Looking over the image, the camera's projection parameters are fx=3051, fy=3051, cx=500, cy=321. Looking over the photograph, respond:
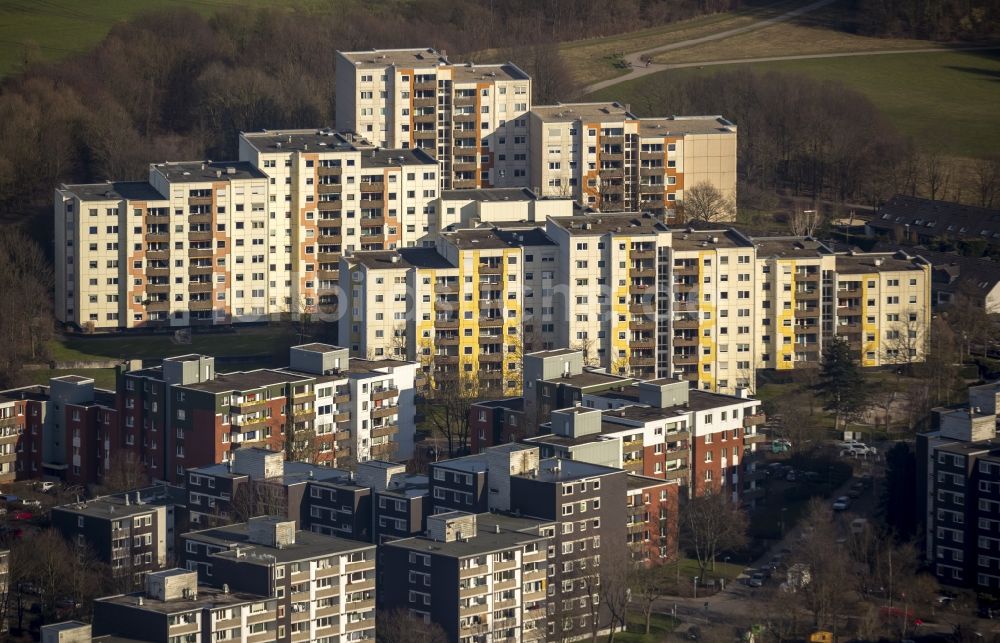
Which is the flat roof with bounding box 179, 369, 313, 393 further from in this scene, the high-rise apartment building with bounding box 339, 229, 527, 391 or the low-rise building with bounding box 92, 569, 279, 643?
the low-rise building with bounding box 92, 569, 279, 643

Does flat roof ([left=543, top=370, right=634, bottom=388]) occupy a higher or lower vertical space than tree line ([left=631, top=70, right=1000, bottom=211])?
lower

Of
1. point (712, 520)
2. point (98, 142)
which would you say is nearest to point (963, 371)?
point (712, 520)

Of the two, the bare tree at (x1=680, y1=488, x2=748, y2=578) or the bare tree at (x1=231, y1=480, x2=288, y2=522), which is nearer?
→ the bare tree at (x1=231, y1=480, x2=288, y2=522)

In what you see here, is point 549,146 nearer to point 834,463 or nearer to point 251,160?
point 251,160

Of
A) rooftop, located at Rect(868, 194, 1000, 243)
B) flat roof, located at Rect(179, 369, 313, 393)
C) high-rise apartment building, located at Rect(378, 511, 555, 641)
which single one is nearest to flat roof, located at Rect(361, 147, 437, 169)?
rooftop, located at Rect(868, 194, 1000, 243)

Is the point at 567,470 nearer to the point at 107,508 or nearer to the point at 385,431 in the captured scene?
the point at 107,508

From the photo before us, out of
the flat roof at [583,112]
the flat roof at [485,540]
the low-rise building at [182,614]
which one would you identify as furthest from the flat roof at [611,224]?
the low-rise building at [182,614]
